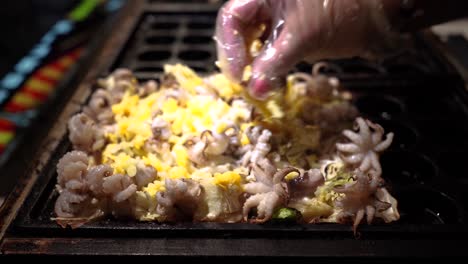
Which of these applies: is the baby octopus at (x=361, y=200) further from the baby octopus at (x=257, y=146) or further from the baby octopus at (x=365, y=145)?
the baby octopus at (x=257, y=146)

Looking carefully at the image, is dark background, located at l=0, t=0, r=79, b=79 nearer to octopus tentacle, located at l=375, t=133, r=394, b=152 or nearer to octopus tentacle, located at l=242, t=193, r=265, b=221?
octopus tentacle, located at l=242, t=193, r=265, b=221

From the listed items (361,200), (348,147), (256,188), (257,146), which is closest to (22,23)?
(257,146)

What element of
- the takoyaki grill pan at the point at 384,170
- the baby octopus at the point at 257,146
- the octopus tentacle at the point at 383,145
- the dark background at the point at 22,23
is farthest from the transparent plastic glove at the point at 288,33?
the dark background at the point at 22,23

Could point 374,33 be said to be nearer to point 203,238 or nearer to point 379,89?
point 379,89

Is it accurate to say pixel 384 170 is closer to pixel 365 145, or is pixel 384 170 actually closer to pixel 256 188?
pixel 365 145

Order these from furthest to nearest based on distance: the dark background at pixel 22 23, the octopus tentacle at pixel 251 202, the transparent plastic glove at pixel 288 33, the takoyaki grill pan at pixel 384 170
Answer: the dark background at pixel 22 23 → the transparent plastic glove at pixel 288 33 → the octopus tentacle at pixel 251 202 → the takoyaki grill pan at pixel 384 170

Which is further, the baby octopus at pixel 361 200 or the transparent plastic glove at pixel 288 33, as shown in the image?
the transparent plastic glove at pixel 288 33
